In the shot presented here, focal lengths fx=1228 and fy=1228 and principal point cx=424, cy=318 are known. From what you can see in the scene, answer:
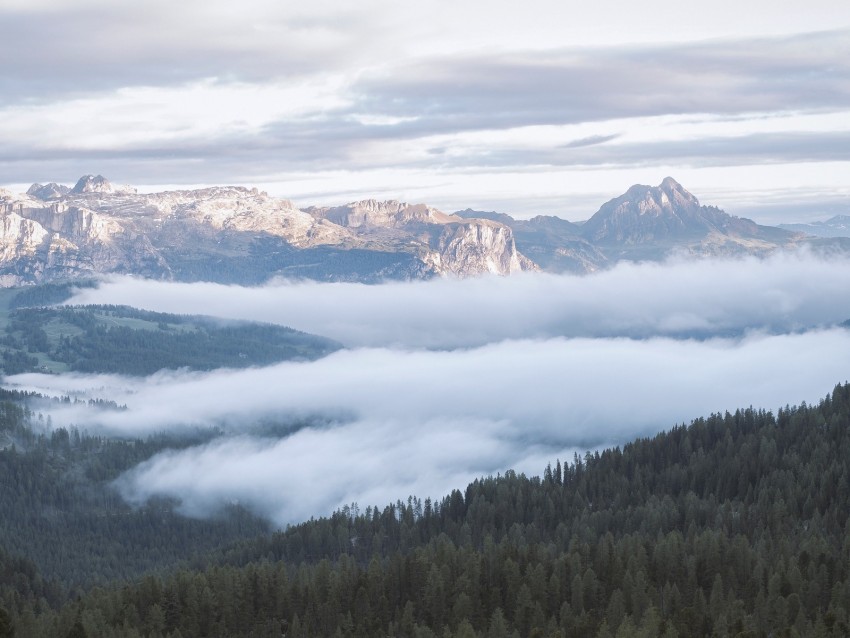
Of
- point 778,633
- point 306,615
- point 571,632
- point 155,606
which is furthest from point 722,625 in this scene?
point 155,606

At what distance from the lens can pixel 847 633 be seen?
150m

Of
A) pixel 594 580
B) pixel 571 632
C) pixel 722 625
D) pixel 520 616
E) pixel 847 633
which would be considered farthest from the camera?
pixel 594 580

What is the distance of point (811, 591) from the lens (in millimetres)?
187000

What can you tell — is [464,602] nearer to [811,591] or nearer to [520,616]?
[520,616]

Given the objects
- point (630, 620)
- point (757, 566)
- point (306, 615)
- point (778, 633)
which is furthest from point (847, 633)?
point (306, 615)

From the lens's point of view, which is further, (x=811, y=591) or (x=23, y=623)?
(x=811, y=591)

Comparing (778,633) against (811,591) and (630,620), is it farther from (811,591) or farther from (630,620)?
(811,591)

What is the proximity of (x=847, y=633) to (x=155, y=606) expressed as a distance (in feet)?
340

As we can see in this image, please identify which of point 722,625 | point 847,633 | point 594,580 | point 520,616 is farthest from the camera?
point 594,580

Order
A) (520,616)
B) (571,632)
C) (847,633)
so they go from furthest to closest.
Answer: (520,616)
(571,632)
(847,633)

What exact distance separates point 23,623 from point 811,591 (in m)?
116

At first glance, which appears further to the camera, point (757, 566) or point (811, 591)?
point (757, 566)

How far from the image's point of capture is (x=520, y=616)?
611 ft

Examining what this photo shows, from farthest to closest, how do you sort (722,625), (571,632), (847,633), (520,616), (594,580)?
(594,580)
(520,616)
(571,632)
(722,625)
(847,633)
